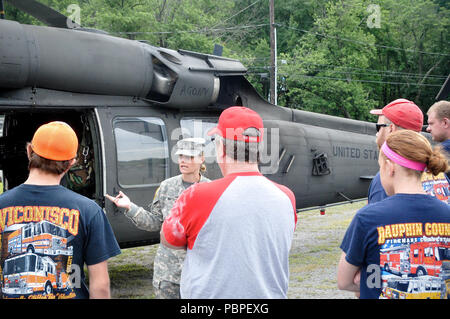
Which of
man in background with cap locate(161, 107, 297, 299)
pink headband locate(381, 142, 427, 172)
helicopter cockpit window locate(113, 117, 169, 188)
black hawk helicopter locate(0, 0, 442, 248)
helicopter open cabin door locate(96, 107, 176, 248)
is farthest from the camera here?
helicopter cockpit window locate(113, 117, 169, 188)

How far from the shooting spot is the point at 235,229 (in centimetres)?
256

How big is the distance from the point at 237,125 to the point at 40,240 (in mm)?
1219

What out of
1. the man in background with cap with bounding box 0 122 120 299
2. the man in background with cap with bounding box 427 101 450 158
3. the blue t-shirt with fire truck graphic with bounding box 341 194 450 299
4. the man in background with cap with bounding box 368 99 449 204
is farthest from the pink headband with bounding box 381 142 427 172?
the man in background with cap with bounding box 427 101 450 158

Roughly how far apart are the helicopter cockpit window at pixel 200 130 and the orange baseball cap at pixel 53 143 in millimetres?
4088

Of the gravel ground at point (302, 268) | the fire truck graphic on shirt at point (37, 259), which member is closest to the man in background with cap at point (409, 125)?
the fire truck graphic on shirt at point (37, 259)

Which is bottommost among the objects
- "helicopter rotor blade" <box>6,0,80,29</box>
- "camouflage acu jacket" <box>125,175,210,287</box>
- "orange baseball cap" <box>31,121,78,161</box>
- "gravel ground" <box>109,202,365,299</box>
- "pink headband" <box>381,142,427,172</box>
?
"gravel ground" <box>109,202,365,299</box>

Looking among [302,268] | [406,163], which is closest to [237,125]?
[406,163]

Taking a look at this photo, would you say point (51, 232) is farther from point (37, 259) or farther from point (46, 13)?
A: point (46, 13)

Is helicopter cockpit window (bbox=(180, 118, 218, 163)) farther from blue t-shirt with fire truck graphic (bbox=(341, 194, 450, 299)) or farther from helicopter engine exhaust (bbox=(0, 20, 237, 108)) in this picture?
blue t-shirt with fire truck graphic (bbox=(341, 194, 450, 299))

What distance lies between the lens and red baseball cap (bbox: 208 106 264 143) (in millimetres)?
2740

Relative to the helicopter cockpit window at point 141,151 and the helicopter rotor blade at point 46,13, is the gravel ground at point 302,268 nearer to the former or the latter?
the helicopter cockpit window at point 141,151

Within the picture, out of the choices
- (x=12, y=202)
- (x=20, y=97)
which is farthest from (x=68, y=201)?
(x=20, y=97)

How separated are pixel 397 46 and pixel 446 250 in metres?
42.6

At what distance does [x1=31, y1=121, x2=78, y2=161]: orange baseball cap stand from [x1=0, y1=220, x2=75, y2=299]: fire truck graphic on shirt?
37cm
